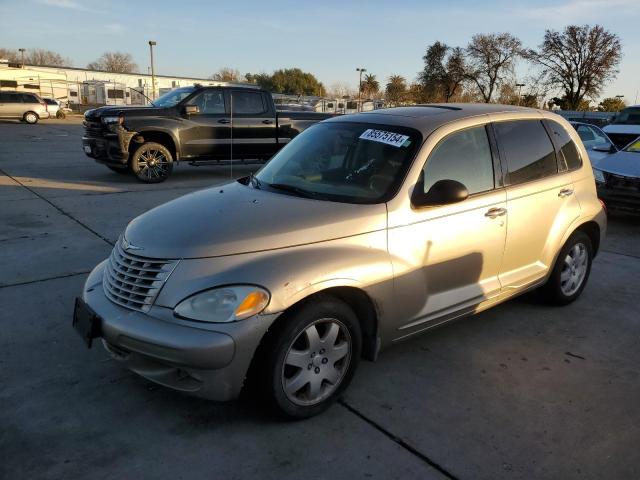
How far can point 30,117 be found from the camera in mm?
28656

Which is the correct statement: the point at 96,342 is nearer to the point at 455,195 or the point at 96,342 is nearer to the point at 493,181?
the point at 455,195

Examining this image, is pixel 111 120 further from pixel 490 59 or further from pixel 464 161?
pixel 490 59

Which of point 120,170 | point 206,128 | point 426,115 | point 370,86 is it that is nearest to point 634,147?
point 426,115

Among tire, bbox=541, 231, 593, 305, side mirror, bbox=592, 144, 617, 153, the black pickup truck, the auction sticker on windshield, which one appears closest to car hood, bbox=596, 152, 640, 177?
side mirror, bbox=592, 144, 617, 153

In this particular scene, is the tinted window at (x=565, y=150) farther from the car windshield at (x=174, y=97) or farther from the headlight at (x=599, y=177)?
the car windshield at (x=174, y=97)

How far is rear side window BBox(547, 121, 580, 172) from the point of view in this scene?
4359 mm

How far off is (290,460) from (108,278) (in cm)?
147

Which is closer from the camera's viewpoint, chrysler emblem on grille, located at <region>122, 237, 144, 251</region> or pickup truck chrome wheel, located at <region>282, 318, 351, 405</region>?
pickup truck chrome wheel, located at <region>282, 318, 351, 405</region>

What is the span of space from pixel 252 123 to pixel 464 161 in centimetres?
839

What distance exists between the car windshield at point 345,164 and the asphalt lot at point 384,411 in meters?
1.20

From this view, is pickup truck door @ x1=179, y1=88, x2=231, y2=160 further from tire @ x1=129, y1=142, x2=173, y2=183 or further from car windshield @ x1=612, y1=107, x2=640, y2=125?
car windshield @ x1=612, y1=107, x2=640, y2=125

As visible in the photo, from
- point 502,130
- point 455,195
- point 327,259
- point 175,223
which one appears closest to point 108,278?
point 175,223

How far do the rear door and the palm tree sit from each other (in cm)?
7934

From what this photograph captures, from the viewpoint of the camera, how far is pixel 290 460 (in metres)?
2.57
